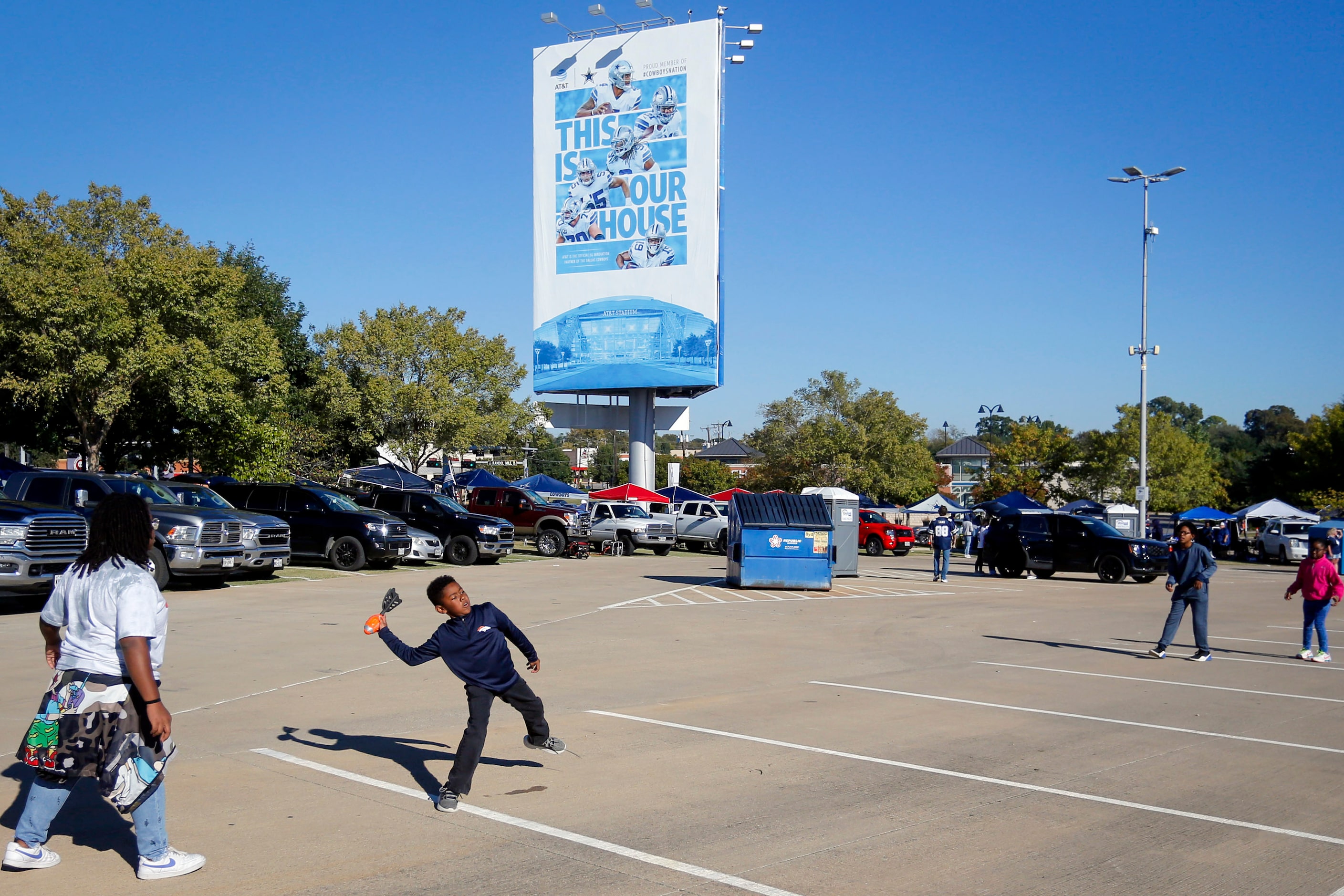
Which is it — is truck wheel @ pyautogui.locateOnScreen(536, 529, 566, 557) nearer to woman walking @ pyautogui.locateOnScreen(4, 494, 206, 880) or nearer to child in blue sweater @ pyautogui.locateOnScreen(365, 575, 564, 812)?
child in blue sweater @ pyautogui.locateOnScreen(365, 575, 564, 812)

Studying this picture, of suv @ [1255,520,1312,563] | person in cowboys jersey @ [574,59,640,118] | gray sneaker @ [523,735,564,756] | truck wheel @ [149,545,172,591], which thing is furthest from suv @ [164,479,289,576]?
suv @ [1255,520,1312,563]

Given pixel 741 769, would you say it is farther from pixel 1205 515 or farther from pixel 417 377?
pixel 1205 515

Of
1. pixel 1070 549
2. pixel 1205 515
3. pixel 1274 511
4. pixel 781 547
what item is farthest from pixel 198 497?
pixel 1205 515

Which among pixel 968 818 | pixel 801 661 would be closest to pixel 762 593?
pixel 801 661

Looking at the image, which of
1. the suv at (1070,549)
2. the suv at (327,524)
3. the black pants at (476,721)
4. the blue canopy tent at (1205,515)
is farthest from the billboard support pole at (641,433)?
the black pants at (476,721)

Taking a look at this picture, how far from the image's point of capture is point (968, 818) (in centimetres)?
629

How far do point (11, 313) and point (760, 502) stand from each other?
2013 cm

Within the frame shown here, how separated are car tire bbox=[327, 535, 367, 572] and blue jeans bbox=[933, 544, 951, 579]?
13.4 meters

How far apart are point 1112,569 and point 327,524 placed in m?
18.8

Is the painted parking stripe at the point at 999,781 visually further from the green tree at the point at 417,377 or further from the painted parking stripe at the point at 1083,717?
the green tree at the point at 417,377

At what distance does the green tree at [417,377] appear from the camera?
45.7 meters

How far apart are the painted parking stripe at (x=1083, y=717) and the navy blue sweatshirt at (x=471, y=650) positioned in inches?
200

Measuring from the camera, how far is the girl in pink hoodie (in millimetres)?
12945

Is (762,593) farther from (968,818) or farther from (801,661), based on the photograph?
(968,818)
